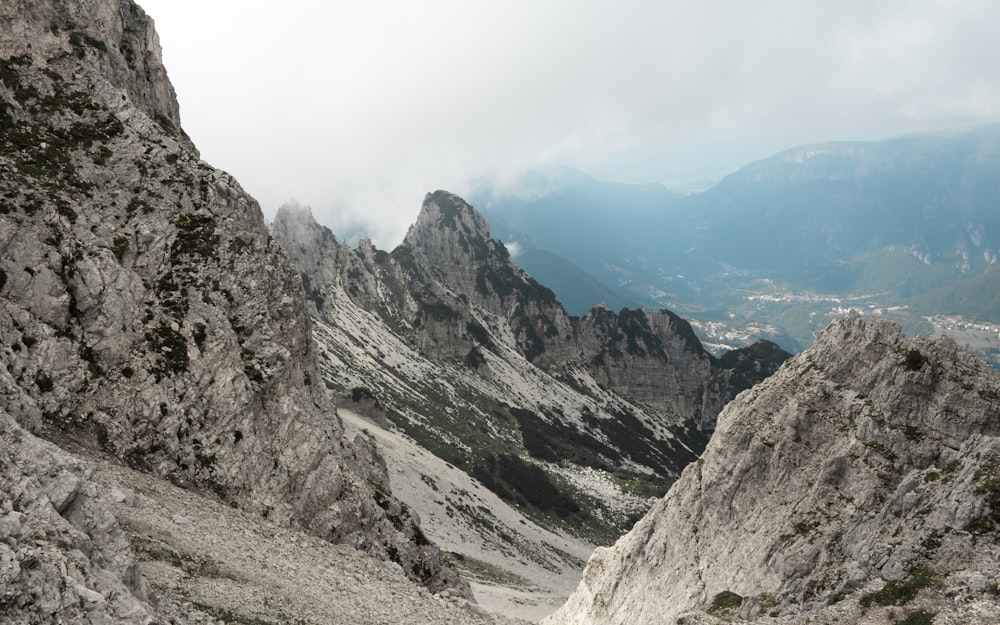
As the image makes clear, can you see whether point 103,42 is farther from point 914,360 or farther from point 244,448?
point 914,360

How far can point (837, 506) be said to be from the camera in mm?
33656

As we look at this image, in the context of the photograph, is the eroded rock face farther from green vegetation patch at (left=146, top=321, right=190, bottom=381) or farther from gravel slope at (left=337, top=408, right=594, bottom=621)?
gravel slope at (left=337, top=408, right=594, bottom=621)

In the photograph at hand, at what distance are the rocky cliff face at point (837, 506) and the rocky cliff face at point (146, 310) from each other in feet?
58.7

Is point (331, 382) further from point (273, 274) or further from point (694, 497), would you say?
point (694, 497)

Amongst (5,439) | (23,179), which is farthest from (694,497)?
(23,179)

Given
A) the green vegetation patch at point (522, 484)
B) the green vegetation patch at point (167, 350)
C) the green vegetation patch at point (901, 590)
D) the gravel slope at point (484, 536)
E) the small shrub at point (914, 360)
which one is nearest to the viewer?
the green vegetation patch at point (901, 590)

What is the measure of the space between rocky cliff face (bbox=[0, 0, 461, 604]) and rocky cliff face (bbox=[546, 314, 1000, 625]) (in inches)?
705

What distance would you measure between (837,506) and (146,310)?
41.4 metres

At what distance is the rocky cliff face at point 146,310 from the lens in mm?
29641

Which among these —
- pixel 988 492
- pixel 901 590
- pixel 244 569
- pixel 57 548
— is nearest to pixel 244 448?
pixel 244 569

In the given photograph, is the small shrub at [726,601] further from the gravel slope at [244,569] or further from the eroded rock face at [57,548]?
the eroded rock face at [57,548]

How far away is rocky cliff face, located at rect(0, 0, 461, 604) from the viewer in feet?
97.2

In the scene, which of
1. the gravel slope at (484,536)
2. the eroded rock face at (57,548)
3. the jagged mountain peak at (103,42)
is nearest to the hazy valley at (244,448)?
the eroded rock face at (57,548)

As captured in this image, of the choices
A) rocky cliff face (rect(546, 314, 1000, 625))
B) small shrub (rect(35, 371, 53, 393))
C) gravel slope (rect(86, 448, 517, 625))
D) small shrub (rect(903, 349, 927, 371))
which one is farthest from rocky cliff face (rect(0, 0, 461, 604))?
small shrub (rect(903, 349, 927, 371))
